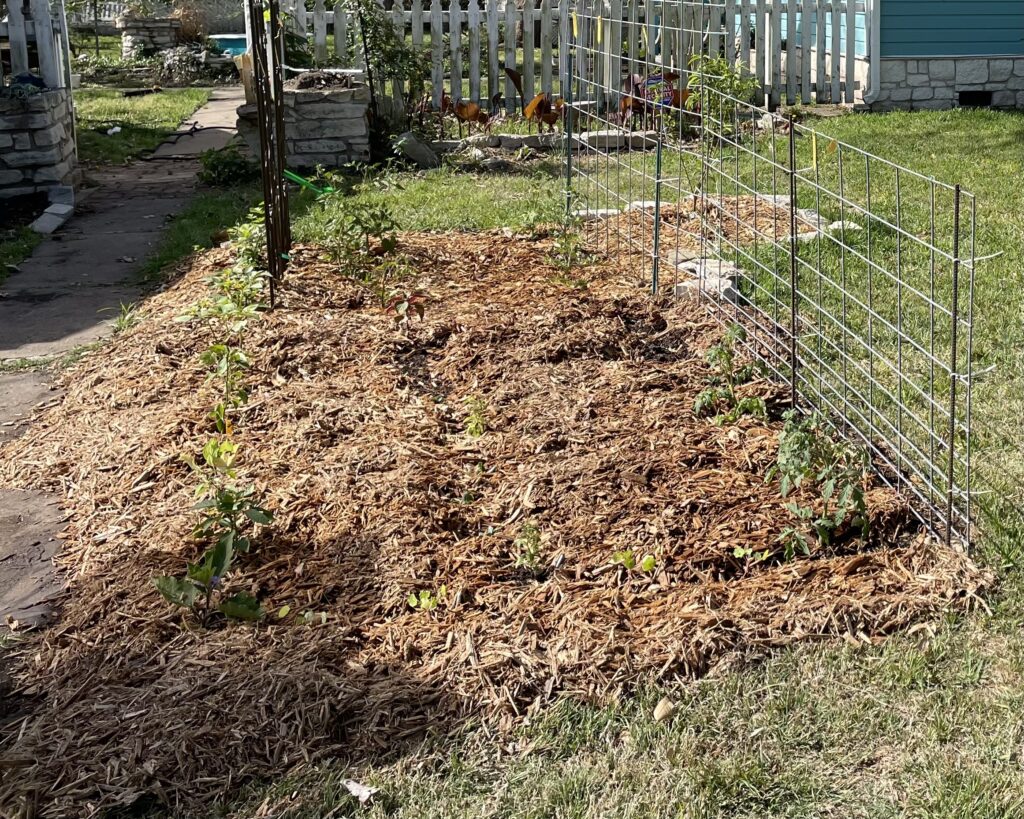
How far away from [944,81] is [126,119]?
387 inches

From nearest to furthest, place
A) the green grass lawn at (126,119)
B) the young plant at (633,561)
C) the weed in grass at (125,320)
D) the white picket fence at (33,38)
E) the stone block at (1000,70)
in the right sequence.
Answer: the young plant at (633,561), the weed in grass at (125,320), the white picket fence at (33,38), the green grass lawn at (126,119), the stone block at (1000,70)

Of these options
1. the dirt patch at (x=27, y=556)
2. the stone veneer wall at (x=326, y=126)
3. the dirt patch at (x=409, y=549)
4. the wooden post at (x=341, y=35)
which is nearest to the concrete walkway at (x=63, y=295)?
the dirt patch at (x=27, y=556)

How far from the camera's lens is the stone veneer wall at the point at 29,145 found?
10312mm

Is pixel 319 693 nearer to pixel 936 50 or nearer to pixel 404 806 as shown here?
pixel 404 806

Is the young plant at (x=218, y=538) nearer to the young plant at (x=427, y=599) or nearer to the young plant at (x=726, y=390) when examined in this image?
the young plant at (x=427, y=599)

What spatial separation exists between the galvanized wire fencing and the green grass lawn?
541 cm

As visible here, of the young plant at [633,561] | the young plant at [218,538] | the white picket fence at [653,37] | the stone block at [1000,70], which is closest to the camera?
the young plant at [218,538]

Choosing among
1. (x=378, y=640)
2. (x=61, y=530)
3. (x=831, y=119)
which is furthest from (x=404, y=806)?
(x=831, y=119)

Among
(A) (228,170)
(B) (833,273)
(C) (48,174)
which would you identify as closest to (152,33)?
(A) (228,170)

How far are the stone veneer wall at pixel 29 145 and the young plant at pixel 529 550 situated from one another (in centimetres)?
810

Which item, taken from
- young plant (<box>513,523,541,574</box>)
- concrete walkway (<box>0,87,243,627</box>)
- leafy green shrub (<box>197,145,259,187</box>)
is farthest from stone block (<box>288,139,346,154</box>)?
young plant (<box>513,523,541,574</box>)

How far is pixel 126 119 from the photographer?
51.1 ft

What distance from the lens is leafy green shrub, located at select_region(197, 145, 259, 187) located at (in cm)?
1108

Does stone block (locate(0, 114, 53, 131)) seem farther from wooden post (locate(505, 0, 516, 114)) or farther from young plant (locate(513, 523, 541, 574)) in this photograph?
young plant (locate(513, 523, 541, 574))
